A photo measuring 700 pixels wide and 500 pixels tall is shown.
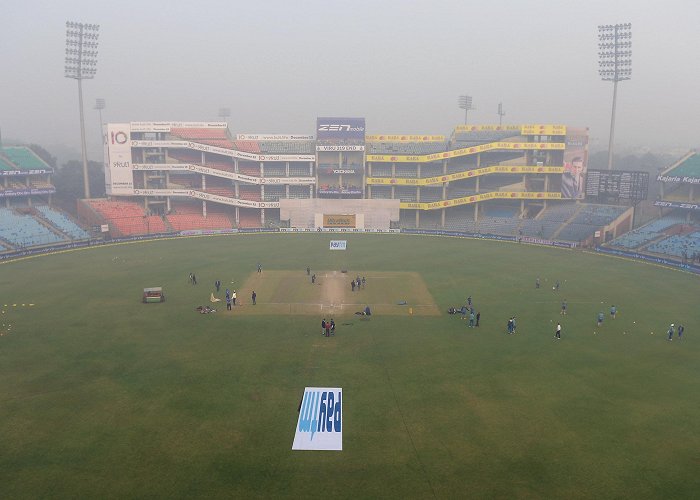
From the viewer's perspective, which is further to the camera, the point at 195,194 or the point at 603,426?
the point at 195,194

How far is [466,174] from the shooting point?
97.9 m

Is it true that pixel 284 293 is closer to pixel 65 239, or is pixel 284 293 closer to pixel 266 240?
pixel 266 240

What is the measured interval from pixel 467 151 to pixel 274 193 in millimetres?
39848

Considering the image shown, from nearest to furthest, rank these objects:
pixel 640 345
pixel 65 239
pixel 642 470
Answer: pixel 642 470
pixel 640 345
pixel 65 239

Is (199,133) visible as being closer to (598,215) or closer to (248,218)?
(248,218)

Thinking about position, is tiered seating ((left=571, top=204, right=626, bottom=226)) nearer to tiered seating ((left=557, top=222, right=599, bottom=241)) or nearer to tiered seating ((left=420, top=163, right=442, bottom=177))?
tiered seating ((left=557, top=222, right=599, bottom=241))

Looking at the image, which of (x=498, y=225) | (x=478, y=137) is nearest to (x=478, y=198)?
(x=498, y=225)

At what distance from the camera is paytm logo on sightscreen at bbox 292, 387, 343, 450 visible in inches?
853

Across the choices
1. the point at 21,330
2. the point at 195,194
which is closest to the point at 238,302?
the point at 21,330

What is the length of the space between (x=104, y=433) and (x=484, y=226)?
84.1 metres

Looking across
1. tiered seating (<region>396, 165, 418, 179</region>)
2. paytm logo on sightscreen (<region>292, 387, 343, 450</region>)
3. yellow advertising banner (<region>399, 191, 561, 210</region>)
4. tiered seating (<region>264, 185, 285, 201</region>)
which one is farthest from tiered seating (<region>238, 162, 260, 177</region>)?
paytm logo on sightscreen (<region>292, 387, 343, 450</region>)

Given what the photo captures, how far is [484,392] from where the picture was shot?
26.7 meters

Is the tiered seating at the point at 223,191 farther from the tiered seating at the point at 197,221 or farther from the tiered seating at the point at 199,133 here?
the tiered seating at the point at 199,133

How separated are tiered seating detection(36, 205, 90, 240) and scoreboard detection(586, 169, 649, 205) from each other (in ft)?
285
